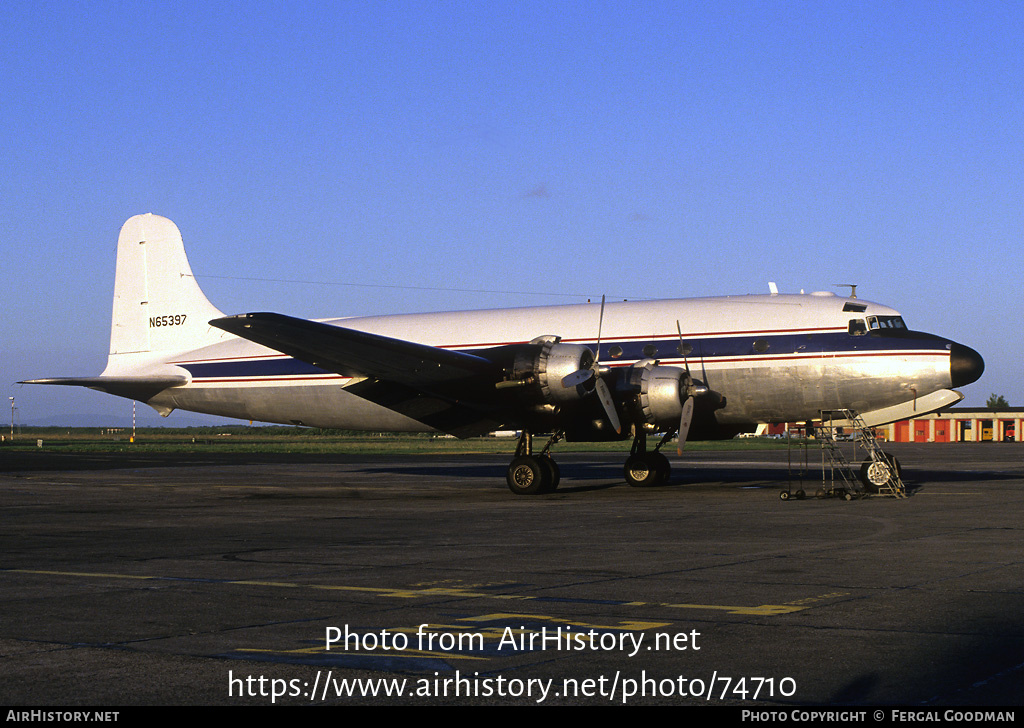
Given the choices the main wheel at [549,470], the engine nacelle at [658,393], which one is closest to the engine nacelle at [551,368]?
the engine nacelle at [658,393]

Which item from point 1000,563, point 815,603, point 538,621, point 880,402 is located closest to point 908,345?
point 880,402

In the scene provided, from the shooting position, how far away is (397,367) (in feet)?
71.1

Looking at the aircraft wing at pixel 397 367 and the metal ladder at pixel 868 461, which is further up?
the aircraft wing at pixel 397 367

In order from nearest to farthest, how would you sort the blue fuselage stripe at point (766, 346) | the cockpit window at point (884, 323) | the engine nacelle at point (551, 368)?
the engine nacelle at point (551, 368) < the blue fuselage stripe at point (766, 346) < the cockpit window at point (884, 323)

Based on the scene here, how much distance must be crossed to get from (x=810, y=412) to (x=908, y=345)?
251 centimetres

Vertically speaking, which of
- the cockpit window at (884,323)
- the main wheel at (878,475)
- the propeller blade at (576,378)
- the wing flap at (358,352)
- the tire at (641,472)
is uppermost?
the cockpit window at (884,323)

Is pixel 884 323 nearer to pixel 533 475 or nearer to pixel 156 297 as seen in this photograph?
pixel 533 475

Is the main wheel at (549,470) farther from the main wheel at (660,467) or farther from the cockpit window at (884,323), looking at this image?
the cockpit window at (884,323)

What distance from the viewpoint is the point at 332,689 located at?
228 inches

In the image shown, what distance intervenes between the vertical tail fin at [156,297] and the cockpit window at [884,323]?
56.2 feet

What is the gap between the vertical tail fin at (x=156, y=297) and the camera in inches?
1124

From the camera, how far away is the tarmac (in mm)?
5828

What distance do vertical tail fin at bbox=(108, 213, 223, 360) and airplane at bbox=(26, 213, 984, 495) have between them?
2.54m

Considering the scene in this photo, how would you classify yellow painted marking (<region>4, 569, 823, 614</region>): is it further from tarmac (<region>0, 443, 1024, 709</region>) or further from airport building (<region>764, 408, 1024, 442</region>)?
airport building (<region>764, 408, 1024, 442</region>)
